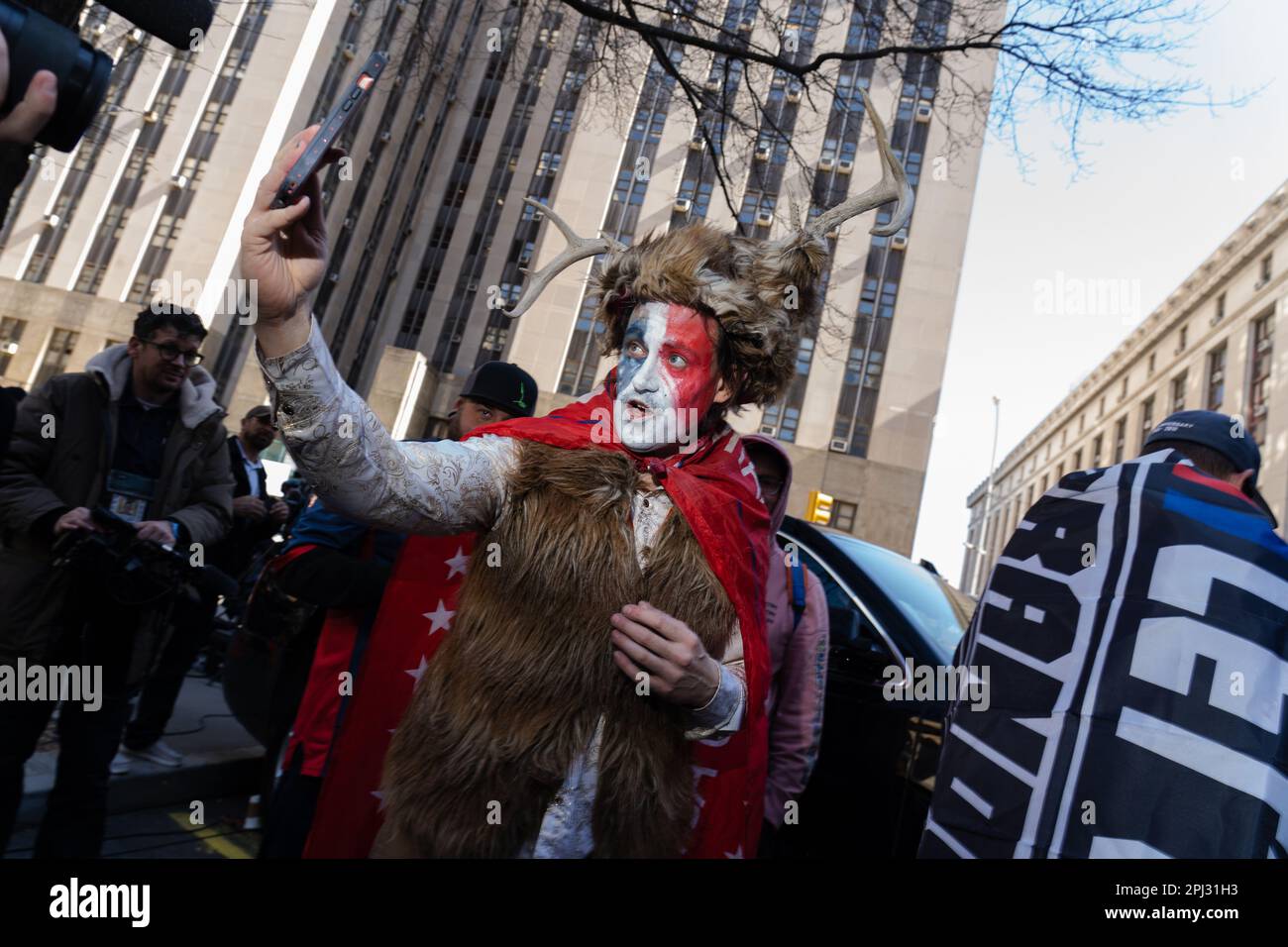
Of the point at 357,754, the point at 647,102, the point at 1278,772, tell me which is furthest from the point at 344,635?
the point at 647,102

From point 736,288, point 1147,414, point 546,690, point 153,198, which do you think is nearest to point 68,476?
point 546,690

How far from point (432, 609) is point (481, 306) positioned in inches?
1117

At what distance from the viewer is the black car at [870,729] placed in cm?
330

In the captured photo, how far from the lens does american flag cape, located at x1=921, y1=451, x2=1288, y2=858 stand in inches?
72.1

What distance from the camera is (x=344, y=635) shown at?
8.77ft

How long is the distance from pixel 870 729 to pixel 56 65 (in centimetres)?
358

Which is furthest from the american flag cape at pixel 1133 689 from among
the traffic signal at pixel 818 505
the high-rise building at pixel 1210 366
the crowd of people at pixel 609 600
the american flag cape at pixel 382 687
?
the high-rise building at pixel 1210 366

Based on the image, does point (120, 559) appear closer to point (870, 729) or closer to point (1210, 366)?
point (870, 729)

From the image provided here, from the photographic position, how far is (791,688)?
2.85m

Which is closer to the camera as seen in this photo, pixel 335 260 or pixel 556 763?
pixel 556 763

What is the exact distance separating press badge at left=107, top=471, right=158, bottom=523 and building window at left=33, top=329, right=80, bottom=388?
98.3 feet

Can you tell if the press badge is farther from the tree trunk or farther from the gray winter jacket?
the tree trunk

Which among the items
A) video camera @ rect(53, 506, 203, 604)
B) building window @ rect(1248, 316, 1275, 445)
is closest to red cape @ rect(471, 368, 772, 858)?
video camera @ rect(53, 506, 203, 604)
